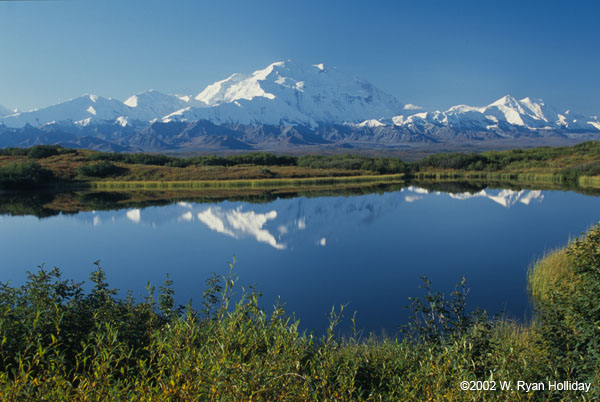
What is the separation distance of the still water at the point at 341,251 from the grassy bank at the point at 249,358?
499cm

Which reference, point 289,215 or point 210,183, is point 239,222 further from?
point 210,183

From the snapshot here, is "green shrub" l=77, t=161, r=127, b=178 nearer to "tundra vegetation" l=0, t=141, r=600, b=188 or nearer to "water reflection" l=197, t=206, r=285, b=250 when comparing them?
"tundra vegetation" l=0, t=141, r=600, b=188

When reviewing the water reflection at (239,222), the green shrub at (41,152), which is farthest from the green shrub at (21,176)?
the water reflection at (239,222)

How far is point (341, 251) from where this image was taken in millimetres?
21531

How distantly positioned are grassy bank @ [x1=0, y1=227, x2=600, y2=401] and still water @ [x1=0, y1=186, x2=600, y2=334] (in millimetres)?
4987

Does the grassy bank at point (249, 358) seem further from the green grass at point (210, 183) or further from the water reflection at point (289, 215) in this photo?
the green grass at point (210, 183)

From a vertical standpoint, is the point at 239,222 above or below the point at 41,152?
below

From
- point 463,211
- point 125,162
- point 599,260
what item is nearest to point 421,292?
point 599,260

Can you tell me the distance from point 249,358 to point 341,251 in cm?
1574

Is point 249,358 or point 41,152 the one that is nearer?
point 249,358

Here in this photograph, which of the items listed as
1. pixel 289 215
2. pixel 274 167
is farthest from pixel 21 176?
pixel 289 215

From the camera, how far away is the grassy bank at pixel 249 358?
13.9 ft

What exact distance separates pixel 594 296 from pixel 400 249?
1547cm

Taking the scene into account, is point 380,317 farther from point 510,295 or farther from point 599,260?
point 599,260
